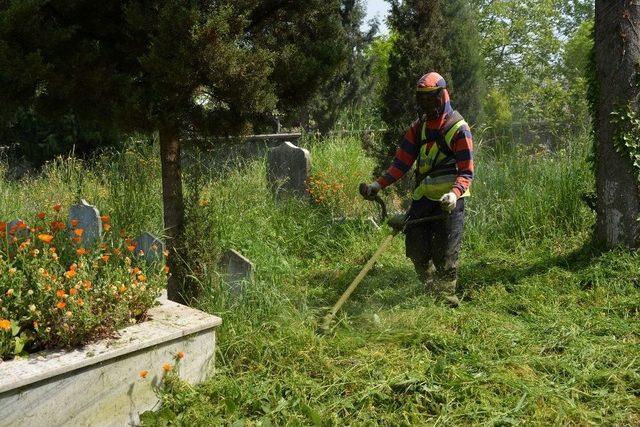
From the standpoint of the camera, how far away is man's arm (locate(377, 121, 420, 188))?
473 centimetres

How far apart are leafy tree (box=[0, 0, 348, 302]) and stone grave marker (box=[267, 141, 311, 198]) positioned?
2.94 m

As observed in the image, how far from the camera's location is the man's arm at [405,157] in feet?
15.5

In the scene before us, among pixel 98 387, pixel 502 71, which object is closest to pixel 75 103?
pixel 98 387

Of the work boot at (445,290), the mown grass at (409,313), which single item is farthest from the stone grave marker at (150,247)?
the work boot at (445,290)

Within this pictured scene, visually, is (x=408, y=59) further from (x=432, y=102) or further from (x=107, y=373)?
(x=107, y=373)

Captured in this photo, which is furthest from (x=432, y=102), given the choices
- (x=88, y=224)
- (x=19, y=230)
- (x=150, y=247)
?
(x=19, y=230)

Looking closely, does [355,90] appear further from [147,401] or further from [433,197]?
[147,401]

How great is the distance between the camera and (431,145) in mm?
4555

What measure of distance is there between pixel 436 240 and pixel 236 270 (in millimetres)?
1538

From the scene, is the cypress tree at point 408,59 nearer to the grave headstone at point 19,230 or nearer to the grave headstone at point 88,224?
the grave headstone at point 88,224

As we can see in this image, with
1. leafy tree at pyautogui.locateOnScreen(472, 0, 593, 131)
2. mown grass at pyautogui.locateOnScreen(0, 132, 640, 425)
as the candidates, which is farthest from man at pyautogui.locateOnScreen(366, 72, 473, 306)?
leafy tree at pyautogui.locateOnScreen(472, 0, 593, 131)

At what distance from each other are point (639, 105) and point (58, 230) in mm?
4516

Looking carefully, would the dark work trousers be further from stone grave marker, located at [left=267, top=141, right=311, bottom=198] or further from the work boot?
stone grave marker, located at [left=267, top=141, right=311, bottom=198]

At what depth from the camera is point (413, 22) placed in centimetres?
754
